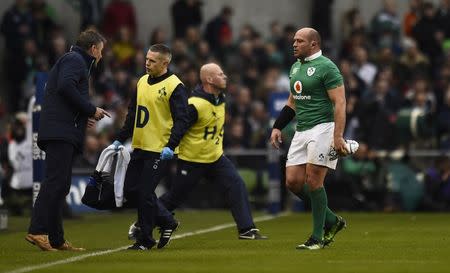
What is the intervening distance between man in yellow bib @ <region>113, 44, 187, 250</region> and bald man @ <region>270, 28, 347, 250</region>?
3.84 feet

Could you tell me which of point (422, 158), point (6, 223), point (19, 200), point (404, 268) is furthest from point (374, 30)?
point (404, 268)

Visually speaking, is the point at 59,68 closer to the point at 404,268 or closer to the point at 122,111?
the point at 404,268

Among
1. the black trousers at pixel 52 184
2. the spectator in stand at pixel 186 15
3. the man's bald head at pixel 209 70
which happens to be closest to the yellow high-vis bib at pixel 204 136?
the man's bald head at pixel 209 70

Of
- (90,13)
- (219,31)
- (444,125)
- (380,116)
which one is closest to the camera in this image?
(444,125)

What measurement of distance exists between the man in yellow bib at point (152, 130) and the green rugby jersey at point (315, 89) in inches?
46.7

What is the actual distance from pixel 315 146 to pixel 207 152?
2978 mm

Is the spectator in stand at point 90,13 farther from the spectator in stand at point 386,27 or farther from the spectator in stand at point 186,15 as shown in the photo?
the spectator in stand at point 386,27

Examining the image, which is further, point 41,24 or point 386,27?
point 386,27

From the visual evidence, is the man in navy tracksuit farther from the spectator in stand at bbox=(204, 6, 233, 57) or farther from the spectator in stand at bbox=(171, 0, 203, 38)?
the spectator in stand at bbox=(171, 0, 203, 38)

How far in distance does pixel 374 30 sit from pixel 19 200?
32.1 ft

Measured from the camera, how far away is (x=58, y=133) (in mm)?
15367

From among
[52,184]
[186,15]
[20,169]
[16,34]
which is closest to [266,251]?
[52,184]

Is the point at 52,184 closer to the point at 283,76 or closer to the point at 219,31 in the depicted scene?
the point at 283,76

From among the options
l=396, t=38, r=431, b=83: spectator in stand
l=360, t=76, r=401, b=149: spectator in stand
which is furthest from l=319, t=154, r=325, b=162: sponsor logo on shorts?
l=396, t=38, r=431, b=83: spectator in stand
